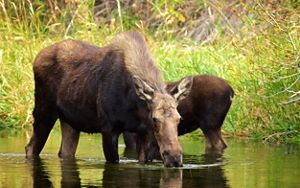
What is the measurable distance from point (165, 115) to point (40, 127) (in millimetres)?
2791

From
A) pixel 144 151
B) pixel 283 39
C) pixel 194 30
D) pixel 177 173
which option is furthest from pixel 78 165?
pixel 194 30

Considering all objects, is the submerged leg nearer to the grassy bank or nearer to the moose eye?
the grassy bank

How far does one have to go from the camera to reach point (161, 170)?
40.9ft

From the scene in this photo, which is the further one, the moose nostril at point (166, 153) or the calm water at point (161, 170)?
the moose nostril at point (166, 153)

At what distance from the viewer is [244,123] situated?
664 inches

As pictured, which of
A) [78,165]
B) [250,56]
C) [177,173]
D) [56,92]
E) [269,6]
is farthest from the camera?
[250,56]

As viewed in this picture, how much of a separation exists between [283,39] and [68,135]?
387cm

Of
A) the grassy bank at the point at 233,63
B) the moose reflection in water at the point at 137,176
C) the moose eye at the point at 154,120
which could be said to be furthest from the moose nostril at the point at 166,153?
the grassy bank at the point at 233,63

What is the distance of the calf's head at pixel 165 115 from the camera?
12.3 meters

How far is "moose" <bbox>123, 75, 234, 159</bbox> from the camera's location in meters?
16.0

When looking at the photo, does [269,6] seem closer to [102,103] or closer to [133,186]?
[102,103]

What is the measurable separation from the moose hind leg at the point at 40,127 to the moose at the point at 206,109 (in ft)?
5.01

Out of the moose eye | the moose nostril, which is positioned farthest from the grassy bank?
the moose nostril

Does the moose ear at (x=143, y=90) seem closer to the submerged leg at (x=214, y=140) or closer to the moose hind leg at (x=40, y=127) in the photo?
the moose hind leg at (x=40, y=127)
